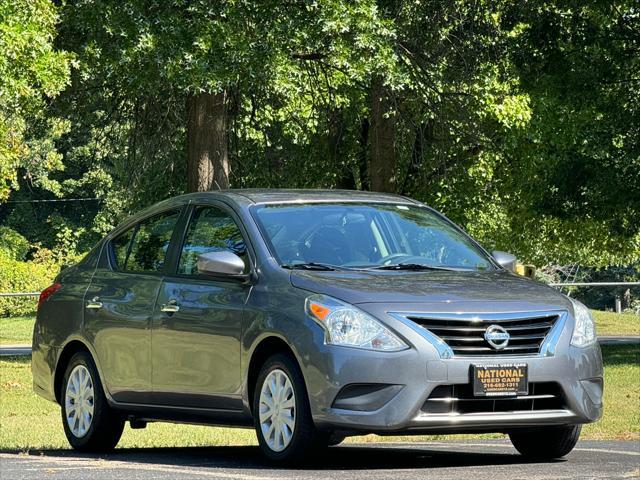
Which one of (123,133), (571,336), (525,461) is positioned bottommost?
(525,461)

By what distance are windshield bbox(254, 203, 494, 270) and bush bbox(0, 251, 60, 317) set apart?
4573 cm

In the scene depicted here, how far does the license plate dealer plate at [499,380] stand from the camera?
8.23 metres

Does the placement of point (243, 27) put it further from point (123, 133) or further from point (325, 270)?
point (325, 270)

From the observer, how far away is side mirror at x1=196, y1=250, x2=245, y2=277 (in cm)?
903

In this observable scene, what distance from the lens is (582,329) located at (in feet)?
29.0

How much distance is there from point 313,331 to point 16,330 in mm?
39898

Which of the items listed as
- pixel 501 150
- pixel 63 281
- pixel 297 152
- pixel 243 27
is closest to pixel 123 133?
pixel 297 152

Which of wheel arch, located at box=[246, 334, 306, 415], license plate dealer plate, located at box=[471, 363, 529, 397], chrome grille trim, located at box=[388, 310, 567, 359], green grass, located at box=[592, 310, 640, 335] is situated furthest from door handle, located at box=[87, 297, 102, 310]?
green grass, located at box=[592, 310, 640, 335]

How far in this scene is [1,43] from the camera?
21.0 metres

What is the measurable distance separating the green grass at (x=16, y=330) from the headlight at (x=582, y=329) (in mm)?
32239

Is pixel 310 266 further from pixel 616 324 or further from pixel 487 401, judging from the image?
pixel 616 324

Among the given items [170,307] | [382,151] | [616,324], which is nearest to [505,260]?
[170,307]

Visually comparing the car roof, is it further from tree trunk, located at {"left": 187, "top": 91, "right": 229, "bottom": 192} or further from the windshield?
tree trunk, located at {"left": 187, "top": 91, "right": 229, "bottom": 192}

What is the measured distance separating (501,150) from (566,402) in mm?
25909
